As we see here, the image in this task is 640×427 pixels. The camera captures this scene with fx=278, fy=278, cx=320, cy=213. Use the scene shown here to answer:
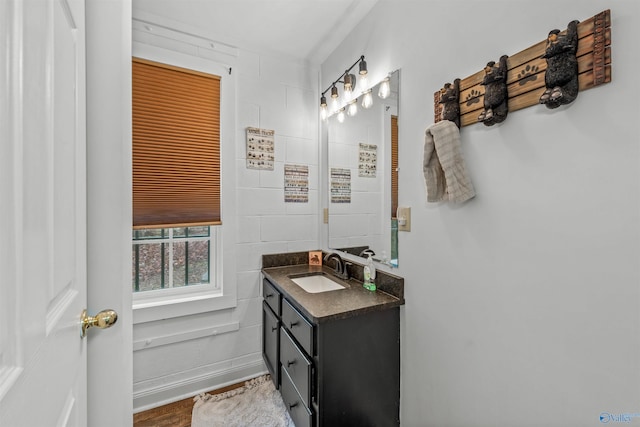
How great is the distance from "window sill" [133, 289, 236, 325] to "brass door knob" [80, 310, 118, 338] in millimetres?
1315

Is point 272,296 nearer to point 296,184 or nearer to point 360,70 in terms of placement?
point 296,184

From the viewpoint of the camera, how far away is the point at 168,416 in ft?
5.93

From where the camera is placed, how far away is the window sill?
6.06 feet

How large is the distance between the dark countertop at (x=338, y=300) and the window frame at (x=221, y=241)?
0.42 meters

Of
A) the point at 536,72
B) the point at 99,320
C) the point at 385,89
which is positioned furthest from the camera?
the point at 385,89

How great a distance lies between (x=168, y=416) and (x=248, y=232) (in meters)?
1.30

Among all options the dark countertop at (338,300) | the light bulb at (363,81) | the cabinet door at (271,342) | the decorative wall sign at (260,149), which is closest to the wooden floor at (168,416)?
the cabinet door at (271,342)

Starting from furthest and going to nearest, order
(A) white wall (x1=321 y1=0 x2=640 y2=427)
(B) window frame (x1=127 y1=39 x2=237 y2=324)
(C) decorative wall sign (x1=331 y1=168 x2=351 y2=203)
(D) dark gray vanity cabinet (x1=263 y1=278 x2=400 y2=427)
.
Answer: (C) decorative wall sign (x1=331 y1=168 x2=351 y2=203), (B) window frame (x1=127 y1=39 x2=237 y2=324), (D) dark gray vanity cabinet (x1=263 y1=278 x2=400 y2=427), (A) white wall (x1=321 y1=0 x2=640 y2=427)

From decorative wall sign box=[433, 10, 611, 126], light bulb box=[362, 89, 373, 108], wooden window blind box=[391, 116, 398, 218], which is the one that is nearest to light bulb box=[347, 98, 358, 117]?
light bulb box=[362, 89, 373, 108]

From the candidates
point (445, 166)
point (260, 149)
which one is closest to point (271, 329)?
point (260, 149)

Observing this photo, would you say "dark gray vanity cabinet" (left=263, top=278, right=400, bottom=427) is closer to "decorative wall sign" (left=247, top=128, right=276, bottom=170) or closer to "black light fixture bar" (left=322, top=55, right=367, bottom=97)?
"decorative wall sign" (left=247, top=128, right=276, bottom=170)

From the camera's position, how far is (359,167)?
1.95 m
